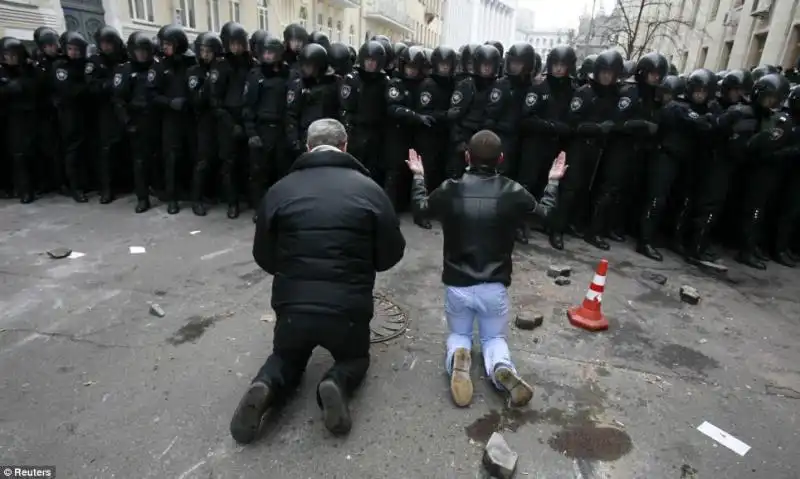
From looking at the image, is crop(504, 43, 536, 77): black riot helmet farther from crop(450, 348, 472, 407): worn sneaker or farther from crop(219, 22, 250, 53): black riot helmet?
crop(450, 348, 472, 407): worn sneaker

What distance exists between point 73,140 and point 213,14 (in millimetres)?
13718

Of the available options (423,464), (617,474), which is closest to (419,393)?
(423,464)

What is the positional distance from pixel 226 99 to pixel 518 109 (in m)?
3.47

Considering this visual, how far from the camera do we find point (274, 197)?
2.60 meters

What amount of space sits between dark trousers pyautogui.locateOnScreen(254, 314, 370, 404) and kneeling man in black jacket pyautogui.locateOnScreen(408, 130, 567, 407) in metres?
0.62

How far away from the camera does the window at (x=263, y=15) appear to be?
2062cm

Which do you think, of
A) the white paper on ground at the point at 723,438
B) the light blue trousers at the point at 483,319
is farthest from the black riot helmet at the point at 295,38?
the white paper on ground at the point at 723,438

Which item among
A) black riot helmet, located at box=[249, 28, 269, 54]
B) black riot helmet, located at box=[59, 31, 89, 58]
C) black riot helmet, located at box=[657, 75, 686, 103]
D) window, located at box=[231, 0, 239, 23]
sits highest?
window, located at box=[231, 0, 239, 23]

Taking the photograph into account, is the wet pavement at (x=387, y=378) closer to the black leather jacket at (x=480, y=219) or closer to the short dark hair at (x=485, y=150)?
the black leather jacket at (x=480, y=219)

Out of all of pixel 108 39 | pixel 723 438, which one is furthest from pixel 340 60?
pixel 723 438

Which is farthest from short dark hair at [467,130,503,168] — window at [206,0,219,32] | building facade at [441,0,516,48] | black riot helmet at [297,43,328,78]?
building facade at [441,0,516,48]

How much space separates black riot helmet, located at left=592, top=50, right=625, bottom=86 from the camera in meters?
5.21

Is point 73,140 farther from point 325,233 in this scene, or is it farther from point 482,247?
point 482,247

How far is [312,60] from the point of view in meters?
5.55
